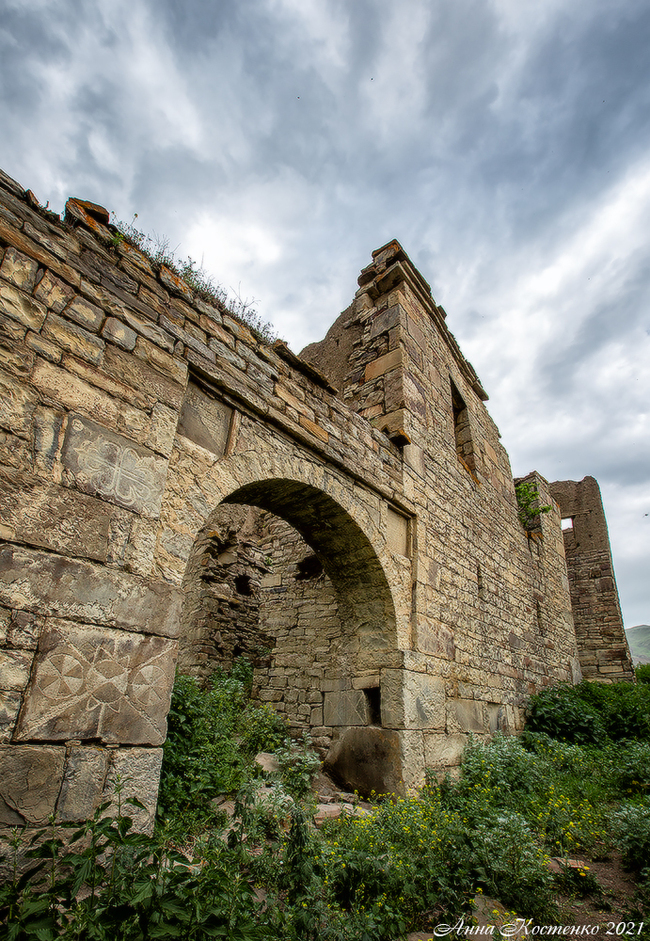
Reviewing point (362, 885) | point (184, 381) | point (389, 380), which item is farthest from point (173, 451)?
point (389, 380)

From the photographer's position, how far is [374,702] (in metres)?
4.29

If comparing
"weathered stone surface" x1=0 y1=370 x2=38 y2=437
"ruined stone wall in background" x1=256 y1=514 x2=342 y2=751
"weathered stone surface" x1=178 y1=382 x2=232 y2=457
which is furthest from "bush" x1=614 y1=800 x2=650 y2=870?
"weathered stone surface" x1=0 y1=370 x2=38 y2=437

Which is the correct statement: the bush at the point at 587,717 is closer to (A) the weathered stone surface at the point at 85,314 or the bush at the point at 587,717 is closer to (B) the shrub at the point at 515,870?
(B) the shrub at the point at 515,870

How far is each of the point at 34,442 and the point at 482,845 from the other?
11.0 ft

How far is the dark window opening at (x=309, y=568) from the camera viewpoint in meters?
6.04

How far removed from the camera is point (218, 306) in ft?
11.7

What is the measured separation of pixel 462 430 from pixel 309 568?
343 cm

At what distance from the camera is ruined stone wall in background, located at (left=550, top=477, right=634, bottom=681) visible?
12367mm

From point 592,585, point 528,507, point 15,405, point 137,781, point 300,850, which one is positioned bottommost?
point 300,850

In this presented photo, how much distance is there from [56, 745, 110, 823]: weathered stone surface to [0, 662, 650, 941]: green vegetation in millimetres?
66

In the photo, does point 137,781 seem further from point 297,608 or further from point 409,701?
point 297,608

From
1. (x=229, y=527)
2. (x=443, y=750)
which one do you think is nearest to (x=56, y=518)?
(x=443, y=750)

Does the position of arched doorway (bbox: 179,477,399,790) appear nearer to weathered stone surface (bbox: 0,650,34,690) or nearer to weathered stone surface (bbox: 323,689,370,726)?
weathered stone surface (bbox: 323,689,370,726)

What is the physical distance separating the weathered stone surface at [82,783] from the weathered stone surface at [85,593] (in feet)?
1.68
